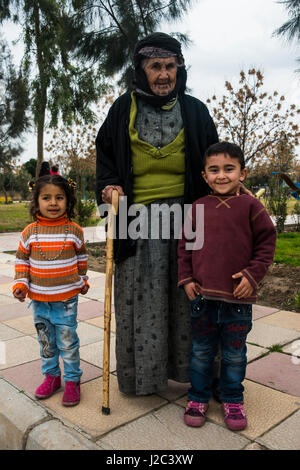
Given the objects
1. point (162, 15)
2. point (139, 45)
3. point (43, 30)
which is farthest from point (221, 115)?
point (139, 45)

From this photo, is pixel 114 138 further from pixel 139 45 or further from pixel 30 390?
pixel 30 390

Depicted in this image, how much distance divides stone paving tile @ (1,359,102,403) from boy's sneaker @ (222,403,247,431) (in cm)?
98

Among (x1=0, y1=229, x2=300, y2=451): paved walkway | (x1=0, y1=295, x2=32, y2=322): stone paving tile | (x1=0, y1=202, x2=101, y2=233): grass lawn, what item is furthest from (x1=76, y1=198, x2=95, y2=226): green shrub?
(x1=0, y1=229, x2=300, y2=451): paved walkway

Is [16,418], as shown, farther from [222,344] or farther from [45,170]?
[45,170]

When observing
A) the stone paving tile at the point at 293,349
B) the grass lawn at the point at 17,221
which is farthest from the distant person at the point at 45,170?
the grass lawn at the point at 17,221

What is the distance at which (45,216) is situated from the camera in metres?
2.45

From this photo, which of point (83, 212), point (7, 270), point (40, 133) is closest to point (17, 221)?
point (83, 212)

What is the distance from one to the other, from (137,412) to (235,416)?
0.55m

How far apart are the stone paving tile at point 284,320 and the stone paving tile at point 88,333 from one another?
1.56 m

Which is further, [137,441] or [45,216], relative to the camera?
[45,216]

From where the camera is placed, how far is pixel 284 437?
204 centimetres

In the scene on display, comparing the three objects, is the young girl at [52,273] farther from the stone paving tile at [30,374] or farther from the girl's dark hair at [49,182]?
the stone paving tile at [30,374]

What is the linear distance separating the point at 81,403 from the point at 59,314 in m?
0.54

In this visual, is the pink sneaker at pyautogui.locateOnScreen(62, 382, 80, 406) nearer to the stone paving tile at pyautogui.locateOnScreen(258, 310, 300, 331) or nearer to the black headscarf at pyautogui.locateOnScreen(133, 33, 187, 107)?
the black headscarf at pyautogui.locateOnScreen(133, 33, 187, 107)
